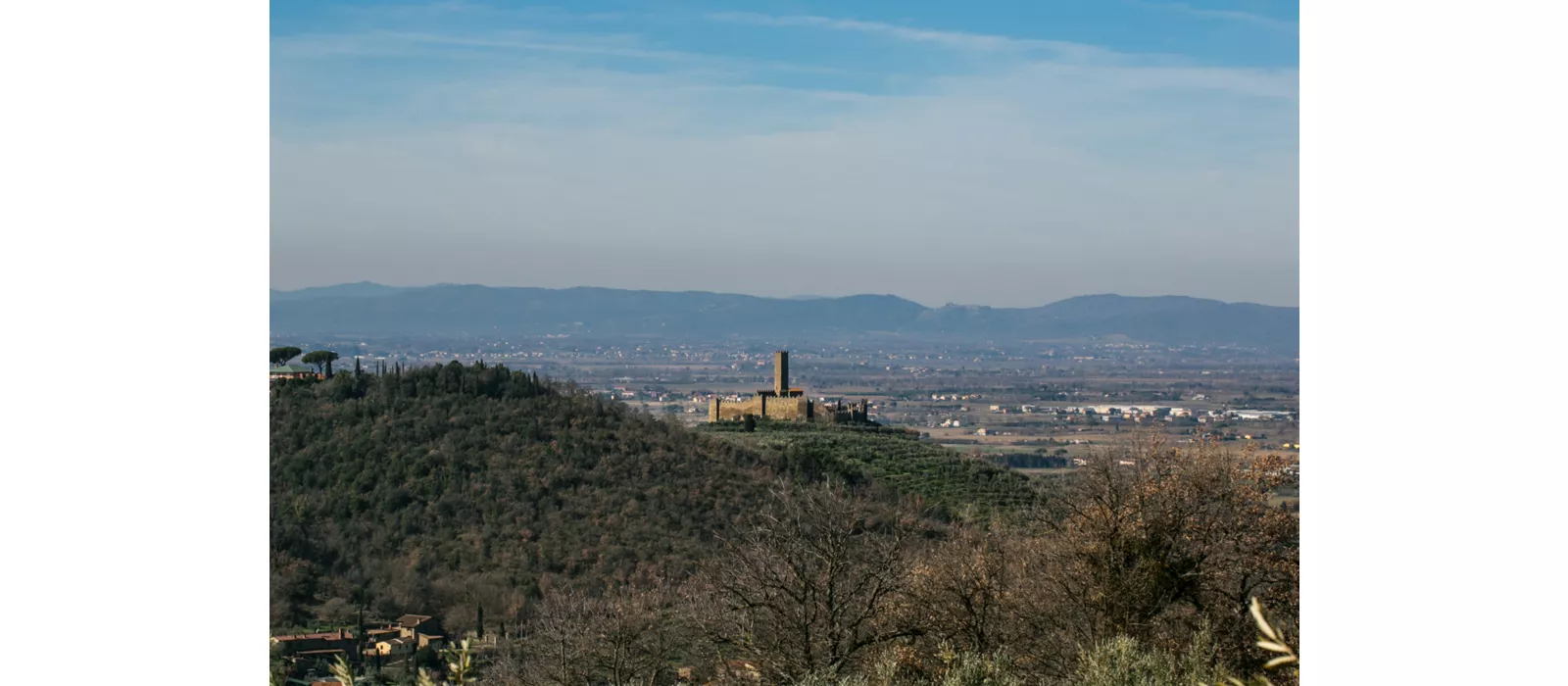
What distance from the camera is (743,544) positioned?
42.9 ft

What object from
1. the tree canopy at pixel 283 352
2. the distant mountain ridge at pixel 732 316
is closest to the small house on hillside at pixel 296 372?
the tree canopy at pixel 283 352

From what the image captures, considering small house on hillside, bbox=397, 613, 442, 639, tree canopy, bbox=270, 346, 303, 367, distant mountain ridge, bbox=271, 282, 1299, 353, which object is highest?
distant mountain ridge, bbox=271, 282, 1299, 353

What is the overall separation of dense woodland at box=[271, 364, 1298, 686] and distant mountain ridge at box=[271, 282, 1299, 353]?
6.18m

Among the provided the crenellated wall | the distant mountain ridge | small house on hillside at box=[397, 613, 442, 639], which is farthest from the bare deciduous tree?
the crenellated wall

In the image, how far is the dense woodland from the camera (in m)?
7.08

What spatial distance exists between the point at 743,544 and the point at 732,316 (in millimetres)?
28342

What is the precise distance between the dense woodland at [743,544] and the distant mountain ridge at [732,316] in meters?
6.18

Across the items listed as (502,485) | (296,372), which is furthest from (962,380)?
(296,372)

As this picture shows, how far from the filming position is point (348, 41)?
52.4ft

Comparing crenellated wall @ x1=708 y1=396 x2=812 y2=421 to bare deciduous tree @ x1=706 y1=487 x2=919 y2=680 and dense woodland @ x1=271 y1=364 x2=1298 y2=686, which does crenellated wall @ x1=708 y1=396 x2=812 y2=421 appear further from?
bare deciduous tree @ x1=706 y1=487 x2=919 y2=680

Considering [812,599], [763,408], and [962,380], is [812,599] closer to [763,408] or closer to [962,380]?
[763,408]

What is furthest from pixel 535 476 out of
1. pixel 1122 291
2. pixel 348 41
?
pixel 1122 291
